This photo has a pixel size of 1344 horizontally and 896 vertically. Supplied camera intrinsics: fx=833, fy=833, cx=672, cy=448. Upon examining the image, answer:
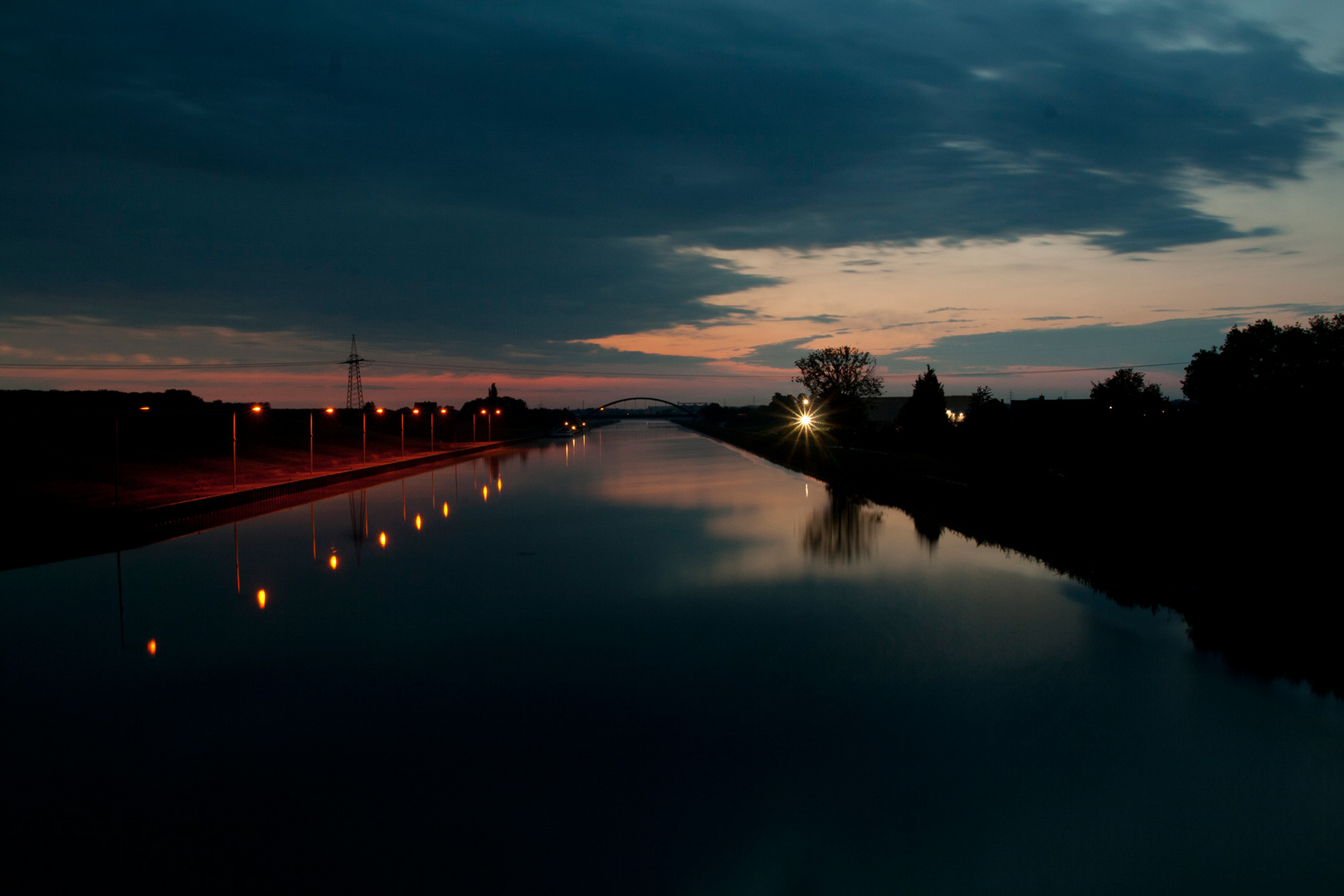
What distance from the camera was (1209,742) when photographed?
255 inches

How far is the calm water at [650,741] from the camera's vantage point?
479 cm

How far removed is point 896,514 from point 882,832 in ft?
57.5

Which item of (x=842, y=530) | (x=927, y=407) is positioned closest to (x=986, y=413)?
(x=927, y=407)

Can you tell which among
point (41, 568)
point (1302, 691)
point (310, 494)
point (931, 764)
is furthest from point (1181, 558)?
point (310, 494)

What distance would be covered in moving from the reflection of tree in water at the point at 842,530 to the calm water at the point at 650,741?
10.0 feet

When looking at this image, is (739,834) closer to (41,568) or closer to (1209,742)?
(1209,742)

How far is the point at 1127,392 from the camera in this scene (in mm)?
49969

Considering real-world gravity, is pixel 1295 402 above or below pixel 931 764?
above

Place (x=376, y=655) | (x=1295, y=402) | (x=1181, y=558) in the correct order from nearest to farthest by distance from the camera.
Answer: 1. (x=376, y=655)
2. (x=1181, y=558)
3. (x=1295, y=402)

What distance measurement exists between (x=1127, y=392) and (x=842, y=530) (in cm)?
3942

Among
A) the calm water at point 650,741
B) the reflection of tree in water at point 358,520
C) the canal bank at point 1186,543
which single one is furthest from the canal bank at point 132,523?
the canal bank at point 1186,543

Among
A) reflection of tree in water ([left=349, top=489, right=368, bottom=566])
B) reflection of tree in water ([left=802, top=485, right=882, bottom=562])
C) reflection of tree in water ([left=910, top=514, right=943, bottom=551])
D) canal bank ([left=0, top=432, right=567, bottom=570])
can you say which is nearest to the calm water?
reflection of tree in water ([left=802, top=485, right=882, bottom=562])

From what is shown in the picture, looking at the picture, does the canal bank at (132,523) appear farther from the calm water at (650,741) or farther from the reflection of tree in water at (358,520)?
the calm water at (650,741)

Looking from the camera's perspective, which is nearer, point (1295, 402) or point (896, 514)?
point (1295, 402)
